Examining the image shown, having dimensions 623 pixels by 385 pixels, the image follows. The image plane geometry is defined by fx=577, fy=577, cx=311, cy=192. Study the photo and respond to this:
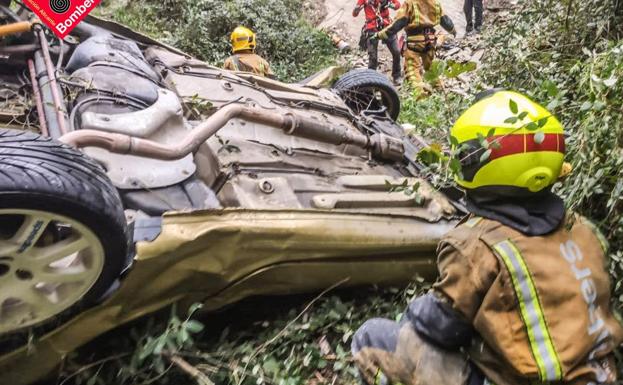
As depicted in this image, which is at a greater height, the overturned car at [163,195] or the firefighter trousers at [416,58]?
the overturned car at [163,195]

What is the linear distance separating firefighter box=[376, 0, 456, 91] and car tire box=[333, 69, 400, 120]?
284cm

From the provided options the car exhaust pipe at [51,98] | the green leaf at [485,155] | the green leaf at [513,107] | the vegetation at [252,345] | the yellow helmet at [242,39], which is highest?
the green leaf at [513,107]

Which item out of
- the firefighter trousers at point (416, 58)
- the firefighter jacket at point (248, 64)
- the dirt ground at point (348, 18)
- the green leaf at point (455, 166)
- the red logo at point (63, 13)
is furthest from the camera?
the dirt ground at point (348, 18)

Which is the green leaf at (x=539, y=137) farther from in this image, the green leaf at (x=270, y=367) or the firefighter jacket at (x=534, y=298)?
the green leaf at (x=270, y=367)

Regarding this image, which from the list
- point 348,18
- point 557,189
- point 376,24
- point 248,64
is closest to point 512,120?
point 557,189

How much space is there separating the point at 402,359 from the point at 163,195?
1.57 meters

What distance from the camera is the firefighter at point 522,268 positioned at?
1869 mm

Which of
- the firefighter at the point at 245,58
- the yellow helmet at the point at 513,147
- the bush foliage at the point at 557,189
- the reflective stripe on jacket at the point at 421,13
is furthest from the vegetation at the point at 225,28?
the yellow helmet at the point at 513,147

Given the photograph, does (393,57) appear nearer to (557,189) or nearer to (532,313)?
(557,189)

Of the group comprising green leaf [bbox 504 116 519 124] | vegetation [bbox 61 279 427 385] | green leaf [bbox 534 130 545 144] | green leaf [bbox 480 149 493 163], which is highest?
green leaf [bbox 504 116 519 124]

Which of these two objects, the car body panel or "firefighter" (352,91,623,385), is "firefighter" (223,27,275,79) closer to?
the car body panel

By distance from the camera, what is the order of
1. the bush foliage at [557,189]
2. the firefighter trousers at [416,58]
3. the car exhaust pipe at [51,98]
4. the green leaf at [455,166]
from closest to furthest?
the green leaf at [455,166]
the bush foliage at [557,189]
the car exhaust pipe at [51,98]
the firefighter trousers at [416,58]

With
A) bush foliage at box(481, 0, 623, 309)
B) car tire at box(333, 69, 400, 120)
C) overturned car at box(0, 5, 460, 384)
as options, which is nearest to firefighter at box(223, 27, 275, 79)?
car tire at box(333, 69, 400, 120)

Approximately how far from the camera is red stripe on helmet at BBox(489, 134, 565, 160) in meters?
1.90
